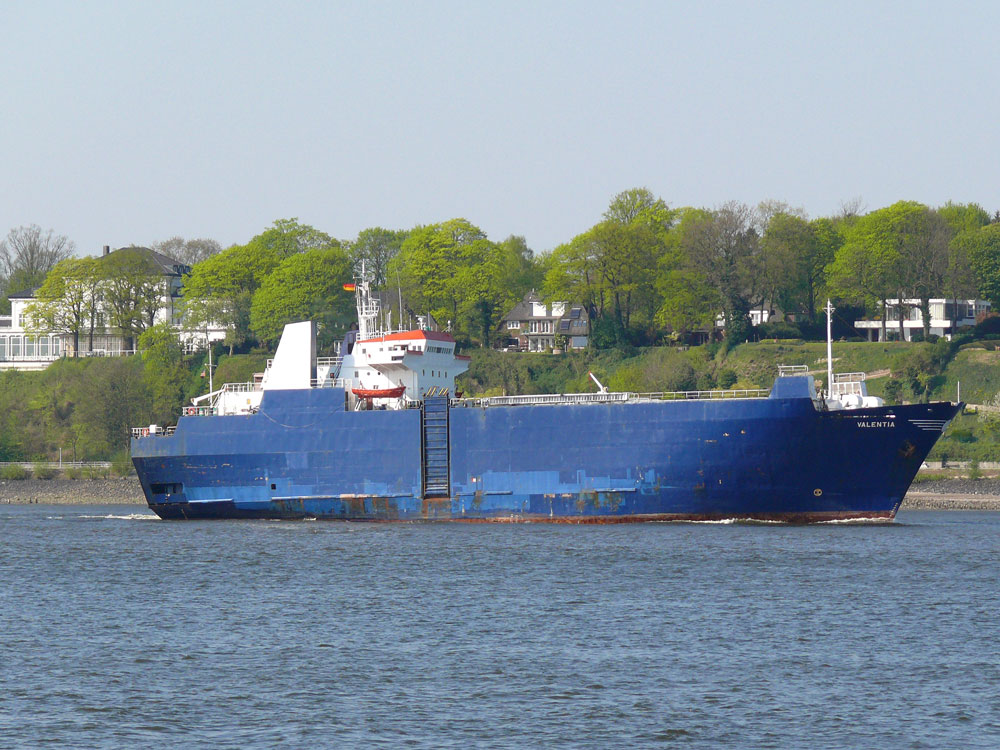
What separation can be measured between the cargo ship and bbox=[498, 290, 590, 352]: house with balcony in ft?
155

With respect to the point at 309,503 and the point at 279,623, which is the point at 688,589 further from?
the point at 309,503

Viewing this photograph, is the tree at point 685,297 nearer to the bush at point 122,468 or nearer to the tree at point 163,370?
the tree at point 163,370

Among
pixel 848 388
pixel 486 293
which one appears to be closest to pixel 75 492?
pixel 486 293

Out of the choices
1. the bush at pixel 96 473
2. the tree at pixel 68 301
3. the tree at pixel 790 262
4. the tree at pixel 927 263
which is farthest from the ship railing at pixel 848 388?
the tree at pixel 68 301

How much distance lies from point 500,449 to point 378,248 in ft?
255

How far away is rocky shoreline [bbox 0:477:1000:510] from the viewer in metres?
64.2

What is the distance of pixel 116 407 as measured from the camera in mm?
94000

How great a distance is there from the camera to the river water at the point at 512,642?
21.1 m

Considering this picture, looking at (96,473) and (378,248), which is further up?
(378,248)

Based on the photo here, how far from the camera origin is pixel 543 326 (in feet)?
362

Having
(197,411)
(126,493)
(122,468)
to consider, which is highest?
(197,411)

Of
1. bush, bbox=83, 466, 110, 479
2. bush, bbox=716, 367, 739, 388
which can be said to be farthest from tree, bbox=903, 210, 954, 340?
bush, bbox=83, 466, 110, 479

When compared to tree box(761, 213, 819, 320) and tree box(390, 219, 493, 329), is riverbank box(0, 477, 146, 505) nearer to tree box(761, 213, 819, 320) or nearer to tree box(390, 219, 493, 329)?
tree box(390, 219, 493, 329)

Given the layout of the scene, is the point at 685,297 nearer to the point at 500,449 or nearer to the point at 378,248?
the point at 378,248
